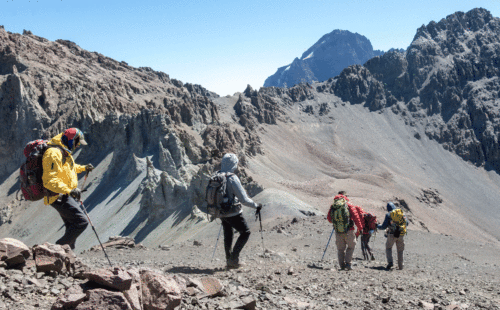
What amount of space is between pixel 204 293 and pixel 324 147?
3737 inches

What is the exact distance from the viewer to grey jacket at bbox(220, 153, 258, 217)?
21.7 feet

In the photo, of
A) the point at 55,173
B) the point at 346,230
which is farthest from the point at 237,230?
the point at 55,173

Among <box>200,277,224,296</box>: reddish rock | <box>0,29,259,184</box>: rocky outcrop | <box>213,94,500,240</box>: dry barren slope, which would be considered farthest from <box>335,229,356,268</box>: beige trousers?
<box>213,94,500,240</box>: dry barren slope

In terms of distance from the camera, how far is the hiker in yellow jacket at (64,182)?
541cm

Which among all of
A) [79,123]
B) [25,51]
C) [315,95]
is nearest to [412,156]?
[315,95]

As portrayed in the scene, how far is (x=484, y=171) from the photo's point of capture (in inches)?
3728

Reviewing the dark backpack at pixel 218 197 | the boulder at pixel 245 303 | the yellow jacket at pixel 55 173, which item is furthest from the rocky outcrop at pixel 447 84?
the yellow jacket at pixel 55 173

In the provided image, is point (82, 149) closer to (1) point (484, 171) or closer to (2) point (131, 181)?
(2) point (131, 181)

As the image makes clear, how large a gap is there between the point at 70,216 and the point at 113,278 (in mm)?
2442

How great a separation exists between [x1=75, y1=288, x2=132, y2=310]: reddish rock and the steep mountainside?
18.4m

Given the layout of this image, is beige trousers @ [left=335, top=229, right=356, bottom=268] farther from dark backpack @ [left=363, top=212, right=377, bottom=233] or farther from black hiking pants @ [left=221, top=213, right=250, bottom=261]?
dark backpack @ [left=363, top=212, right=377, bottom=233]

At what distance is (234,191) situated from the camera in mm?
6660

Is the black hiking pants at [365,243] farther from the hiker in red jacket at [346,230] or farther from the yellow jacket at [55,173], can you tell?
the yellow jacket at [55,173]

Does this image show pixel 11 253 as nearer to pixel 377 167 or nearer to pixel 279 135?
pixel 377 167
